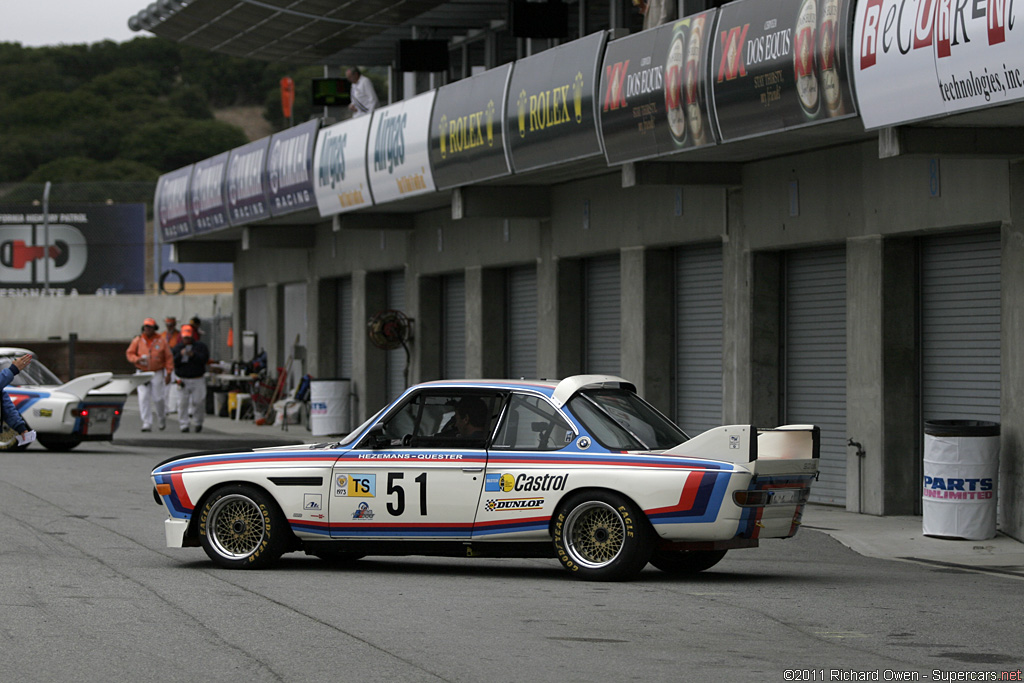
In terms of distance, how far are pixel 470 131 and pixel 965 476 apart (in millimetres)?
9091

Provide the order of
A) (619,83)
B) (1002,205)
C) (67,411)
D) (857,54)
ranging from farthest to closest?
(67,411) → (619,83) → (1002,205) → (857,54)

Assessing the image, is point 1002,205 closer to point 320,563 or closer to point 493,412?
point 493,412

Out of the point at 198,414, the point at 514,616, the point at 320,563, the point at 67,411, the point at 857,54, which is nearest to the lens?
the point at 514,616

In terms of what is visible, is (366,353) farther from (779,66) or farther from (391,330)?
(779,66)

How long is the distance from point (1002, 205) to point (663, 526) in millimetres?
5486

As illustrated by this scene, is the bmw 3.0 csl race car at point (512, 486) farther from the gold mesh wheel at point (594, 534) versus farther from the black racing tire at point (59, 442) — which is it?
the black racing tire at point (59, 442)

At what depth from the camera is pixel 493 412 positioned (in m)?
10.8

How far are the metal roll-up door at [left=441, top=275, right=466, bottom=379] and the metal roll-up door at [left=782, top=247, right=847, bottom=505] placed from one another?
9009 mm

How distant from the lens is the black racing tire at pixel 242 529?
35.8 ft

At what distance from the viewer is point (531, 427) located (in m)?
10.8

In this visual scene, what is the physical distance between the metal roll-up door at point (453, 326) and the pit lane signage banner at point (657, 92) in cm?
937

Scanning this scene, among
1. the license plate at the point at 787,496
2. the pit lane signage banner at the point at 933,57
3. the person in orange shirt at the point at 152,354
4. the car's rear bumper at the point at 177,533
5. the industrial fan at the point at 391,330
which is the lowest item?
the car's rear bumper at the point at 177,533

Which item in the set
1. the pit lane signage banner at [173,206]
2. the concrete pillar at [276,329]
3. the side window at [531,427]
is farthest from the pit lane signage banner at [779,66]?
the concrete pillar at [276,329]

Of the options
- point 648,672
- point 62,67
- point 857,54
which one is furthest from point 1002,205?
point 62,67
